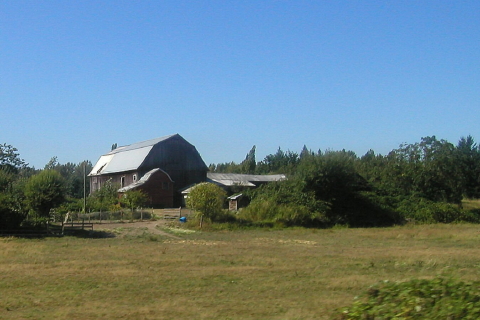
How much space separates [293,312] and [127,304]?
12.5 feet

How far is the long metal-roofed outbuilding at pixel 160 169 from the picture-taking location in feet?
216

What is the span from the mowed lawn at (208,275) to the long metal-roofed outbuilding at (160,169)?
3662cm

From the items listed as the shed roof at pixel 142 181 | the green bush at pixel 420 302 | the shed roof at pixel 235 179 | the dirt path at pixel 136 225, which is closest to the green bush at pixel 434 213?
the dirt path at pixel 136 225

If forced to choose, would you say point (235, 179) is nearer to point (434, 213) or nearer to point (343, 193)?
point (343, 193)

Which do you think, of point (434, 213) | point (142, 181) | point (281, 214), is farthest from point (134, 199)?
point (434, 213)

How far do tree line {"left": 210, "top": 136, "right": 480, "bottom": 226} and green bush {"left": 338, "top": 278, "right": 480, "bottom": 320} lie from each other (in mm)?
33932

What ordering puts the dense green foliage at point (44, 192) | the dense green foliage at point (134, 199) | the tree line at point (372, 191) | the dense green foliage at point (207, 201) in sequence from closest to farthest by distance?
1. the dense green foliage at point (44, 192)
2. the dense green foliage at point (207, 201)
3. the tree line at point (372, 191)
4. the dense green foliage at point (134, 199)

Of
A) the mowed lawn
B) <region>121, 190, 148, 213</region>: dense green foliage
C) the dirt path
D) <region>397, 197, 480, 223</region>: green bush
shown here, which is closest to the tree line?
<region>397, 197, 480, 223</region>: green bush

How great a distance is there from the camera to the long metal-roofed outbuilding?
65.8 m

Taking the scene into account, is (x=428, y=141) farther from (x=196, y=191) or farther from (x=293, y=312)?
(x=293, y=312)

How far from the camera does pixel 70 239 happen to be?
106 feet

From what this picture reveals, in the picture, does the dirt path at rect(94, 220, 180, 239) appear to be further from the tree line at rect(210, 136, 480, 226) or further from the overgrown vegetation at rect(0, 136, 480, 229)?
the tree line at rect(210, 136, 480, 226)

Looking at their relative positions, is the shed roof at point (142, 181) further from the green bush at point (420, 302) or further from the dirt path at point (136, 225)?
the green bush at point (420, 302)

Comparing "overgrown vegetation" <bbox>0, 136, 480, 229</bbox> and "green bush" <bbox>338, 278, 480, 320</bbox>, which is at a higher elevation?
"overgrown vegetation" <bbox>0, 136, 480, 229</bbox>
